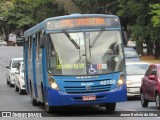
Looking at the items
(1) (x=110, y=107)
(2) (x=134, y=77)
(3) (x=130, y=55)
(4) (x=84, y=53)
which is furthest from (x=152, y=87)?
(3) (x=130, y=55)

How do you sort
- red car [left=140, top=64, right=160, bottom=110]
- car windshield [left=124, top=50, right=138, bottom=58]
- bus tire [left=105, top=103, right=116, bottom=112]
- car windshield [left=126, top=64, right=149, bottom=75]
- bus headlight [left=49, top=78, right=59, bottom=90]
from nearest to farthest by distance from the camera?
bus headlight [left=49, top=78, right=59, bottom=90] < bus tire [left=105, top=103, right=116, bottom=112] < red car [left=140, top=64, right=160, bottom=110] < car windshield [left=126, top=64, right=149, bottom=75] < car windshield [left=124, top=50, right=138, bottom=58]

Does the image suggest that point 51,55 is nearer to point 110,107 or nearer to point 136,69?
point 110,107

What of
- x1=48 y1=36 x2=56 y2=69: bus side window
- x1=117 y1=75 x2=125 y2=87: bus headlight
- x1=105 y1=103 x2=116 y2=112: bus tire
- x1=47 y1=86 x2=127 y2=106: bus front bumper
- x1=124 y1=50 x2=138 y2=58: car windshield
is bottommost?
x1=124 y1=50 x2=138 y2=58: car windshield

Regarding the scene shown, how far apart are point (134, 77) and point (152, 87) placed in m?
5.43

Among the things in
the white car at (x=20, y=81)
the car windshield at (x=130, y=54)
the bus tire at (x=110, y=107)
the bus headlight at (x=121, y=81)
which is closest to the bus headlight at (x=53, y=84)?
the bus headlight at (x=121, y=81)

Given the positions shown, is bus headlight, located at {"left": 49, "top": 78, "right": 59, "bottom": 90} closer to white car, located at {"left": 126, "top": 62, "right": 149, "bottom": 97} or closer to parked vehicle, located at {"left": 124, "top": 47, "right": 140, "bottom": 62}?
white car, located at {"left": 126, "top": 62, "right": 149, "bottom": 97}

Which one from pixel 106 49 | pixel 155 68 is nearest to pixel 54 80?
pixel 106 49

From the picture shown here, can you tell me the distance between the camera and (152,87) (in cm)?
2050

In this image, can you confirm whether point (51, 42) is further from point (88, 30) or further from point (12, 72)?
point (12, 72)

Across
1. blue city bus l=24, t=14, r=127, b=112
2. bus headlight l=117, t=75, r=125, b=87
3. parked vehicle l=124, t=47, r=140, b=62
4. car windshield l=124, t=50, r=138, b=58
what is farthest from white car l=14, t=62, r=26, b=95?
bus headlight l=117, t=75, r=125, b=87

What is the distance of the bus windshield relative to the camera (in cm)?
1766

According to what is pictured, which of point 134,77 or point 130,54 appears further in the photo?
point 130,54

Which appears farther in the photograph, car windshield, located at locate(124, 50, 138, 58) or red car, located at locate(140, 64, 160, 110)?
car windshield, located at locate(124, 50, 138, 58)

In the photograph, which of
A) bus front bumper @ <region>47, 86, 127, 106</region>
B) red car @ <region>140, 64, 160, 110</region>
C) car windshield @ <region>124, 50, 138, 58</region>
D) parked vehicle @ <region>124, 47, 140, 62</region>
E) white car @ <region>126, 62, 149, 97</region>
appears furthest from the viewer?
car windshield @ <region>124, 50, 138, 58</region>
